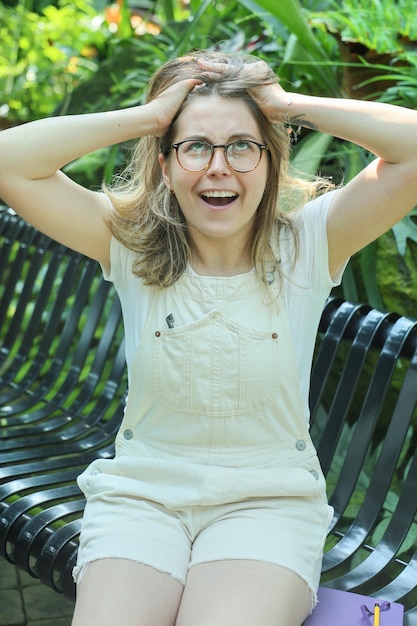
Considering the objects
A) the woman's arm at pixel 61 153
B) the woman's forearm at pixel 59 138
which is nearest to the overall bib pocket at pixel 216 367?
the woman's arm at pixel 61 153

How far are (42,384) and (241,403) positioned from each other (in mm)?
1518

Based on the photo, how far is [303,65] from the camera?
3.92 m

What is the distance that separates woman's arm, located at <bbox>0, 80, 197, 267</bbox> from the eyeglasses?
0.38 feet

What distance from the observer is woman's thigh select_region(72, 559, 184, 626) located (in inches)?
74.3

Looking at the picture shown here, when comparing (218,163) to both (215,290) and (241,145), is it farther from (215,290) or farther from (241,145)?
(215,290)

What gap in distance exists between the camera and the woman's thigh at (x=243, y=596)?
186cm

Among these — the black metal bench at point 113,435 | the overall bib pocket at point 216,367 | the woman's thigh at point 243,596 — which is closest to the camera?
the woman's thigh at point 243,596

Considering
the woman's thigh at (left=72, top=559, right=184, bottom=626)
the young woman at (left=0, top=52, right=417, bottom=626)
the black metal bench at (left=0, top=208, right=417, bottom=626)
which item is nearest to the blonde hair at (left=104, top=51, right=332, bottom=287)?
the young woman at (left=0, top=52, right=417, bottom=626)

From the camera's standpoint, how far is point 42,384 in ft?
11.6

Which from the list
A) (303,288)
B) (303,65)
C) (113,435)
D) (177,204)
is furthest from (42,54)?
(303,288)

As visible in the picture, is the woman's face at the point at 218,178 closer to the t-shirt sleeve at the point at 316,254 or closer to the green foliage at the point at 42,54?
the t-shirt sleeve at the point at 316,254

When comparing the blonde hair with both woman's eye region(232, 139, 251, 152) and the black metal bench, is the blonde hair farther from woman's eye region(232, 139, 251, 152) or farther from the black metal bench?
the black metal bench

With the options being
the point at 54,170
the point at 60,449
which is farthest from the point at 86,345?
the point at 54,170

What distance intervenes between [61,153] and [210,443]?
762 mm
